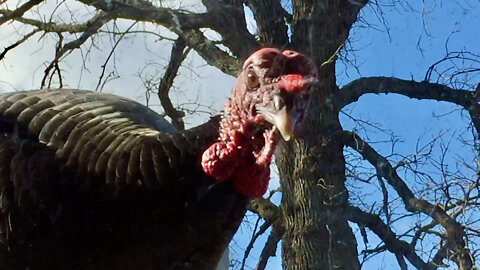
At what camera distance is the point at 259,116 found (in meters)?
1.96

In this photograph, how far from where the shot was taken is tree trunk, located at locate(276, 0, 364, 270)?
5496 mm

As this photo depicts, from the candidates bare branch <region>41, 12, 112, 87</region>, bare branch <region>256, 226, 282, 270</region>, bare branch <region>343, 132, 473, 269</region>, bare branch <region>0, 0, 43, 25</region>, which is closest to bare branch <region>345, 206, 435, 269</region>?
bare branch <region>343, 132, 473, 269</region>

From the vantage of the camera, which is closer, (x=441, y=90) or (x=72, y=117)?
(x=72, y=117)

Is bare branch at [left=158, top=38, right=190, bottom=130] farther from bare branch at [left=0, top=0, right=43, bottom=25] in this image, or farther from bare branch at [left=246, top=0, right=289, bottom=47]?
bare branch at [left=0, top=0, right=43, bottom=25]

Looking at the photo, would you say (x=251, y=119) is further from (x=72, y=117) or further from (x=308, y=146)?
(x=308, y=146)

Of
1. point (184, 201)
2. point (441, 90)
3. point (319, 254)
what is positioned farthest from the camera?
point (441, 90)

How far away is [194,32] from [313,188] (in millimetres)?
1466

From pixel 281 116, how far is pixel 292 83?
72 mm

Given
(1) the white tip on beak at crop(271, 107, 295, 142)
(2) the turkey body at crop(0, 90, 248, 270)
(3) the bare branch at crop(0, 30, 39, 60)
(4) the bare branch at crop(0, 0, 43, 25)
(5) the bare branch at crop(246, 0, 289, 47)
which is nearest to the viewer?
(1) the white tip on beak at crop(271, 107, 295, 142)

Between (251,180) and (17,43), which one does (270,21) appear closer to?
(17,43)

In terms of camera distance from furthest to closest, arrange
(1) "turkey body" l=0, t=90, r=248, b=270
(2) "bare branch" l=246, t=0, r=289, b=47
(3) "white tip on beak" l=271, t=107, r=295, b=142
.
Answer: (2) "bare branch" l=246, t=0, r=289, b=47 < (1) "turkey body" l=0, t=90, r=248, b=270 < (3) "white tip on beak" l=271, t=107, r=295, b=142

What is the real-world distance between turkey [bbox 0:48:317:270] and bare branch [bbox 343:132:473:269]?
3088mm

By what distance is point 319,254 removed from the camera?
552 centimetres

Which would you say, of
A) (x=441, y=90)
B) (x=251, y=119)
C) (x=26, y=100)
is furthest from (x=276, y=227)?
(x=251, y=119)
